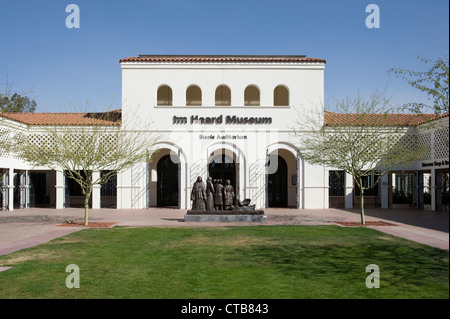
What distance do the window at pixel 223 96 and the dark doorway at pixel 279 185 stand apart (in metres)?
5.16

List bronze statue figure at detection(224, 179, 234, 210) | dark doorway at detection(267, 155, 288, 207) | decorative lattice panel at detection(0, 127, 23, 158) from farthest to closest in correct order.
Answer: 1. dark doorway at detection(267, 155, 288, 207)
2. decorative lattice panel at detection(0, 127, 23, 158)
3. bronze statue figure at detection(224, 179, 234, 210)

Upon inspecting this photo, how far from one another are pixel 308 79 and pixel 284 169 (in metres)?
6.34

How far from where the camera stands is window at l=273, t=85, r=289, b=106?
94.1 feet

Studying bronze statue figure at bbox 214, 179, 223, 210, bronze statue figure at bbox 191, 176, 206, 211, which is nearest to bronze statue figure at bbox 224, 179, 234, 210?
bronze statue figure at bbox 214, 179, 223, 210

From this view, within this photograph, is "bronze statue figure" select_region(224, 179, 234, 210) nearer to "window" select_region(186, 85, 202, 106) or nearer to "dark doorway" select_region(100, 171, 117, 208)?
"window" select_region(186, 85, 202, 106)

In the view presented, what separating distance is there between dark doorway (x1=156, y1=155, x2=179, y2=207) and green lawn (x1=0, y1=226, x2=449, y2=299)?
1506 cm

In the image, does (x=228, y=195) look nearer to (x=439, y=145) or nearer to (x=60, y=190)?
(x=439, y=145)

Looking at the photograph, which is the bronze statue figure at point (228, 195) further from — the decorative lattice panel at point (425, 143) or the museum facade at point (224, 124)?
the decorative lattice panel at point (425, 143)

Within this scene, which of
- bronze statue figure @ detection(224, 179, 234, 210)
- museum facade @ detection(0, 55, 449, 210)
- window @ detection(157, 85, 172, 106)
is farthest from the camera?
window @ detection(157, 85, 172, 106)

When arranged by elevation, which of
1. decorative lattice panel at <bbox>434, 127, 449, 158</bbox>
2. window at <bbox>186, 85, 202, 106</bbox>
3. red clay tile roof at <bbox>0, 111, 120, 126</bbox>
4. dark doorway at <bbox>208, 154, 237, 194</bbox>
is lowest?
dark doorway at <bbox>208, 154, 237, 194</bbox>

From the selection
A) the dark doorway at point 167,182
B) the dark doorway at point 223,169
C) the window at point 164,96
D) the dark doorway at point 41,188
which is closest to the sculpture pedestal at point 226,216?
the dark doorway at point 223,169

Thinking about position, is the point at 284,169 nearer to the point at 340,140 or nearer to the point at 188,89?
the point at 188,89
